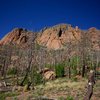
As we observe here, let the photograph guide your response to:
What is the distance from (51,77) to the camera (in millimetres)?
54156

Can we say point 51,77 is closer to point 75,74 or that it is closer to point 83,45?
point 75,74

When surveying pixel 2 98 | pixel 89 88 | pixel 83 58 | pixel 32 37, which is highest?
pixel 32 37

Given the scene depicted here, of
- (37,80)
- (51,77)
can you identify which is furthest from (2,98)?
(51,77)

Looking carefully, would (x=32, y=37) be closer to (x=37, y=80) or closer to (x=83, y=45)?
(x=37, y=80)

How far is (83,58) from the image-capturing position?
54.7 metres

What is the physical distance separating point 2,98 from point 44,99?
19.5 ft

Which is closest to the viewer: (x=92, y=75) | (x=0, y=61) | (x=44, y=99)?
(x=92, y=75)

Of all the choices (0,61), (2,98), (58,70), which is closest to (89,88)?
(2,98)

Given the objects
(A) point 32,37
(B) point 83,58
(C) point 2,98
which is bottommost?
(C) point 2,98

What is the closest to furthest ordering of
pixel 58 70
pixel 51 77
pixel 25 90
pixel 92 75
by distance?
pixel 92 75 → pixel 25 90 → pixel 51 77 → pixel 58 70

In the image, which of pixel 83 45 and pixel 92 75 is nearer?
pixel 92 75

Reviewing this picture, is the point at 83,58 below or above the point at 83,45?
below

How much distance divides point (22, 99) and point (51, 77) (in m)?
30.5

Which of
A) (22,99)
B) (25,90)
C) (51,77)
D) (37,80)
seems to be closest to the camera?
(22,99)
